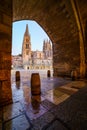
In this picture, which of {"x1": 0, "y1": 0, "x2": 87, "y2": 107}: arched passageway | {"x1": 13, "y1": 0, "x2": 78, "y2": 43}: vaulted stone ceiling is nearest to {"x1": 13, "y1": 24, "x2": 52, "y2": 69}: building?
{"x1": 0, "y1": 0, "x2": 87, "y2": 107}: arched passageway

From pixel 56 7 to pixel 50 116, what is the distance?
20.7 ft

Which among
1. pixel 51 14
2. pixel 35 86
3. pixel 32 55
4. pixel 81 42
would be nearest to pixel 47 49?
pixel 32 55

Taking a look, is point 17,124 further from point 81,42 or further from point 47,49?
point 47,49

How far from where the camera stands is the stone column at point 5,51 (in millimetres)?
1957

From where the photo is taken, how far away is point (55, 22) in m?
6.79

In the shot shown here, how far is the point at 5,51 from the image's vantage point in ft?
6.68

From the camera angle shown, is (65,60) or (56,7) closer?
(56,7)

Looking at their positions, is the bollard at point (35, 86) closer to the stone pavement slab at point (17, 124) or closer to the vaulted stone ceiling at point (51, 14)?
the stone pavement slab at point (17, 124)

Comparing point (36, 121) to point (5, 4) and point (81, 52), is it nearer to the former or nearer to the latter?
point (5, 4)

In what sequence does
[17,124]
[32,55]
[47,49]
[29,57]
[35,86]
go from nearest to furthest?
[17,124] < [35,86] < [29,57] < [32,55] < [47,49]

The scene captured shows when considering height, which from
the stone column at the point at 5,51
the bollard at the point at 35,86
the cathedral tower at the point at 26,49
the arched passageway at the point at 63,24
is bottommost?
the bollard at the point at 35,86

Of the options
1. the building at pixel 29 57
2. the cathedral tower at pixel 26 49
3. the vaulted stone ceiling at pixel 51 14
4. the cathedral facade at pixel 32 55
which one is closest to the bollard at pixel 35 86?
the vaulted stone ceiling at pixel 51 14

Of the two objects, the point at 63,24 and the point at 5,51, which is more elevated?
the point at 63,24

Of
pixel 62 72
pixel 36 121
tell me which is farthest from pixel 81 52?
pixel 36 121
